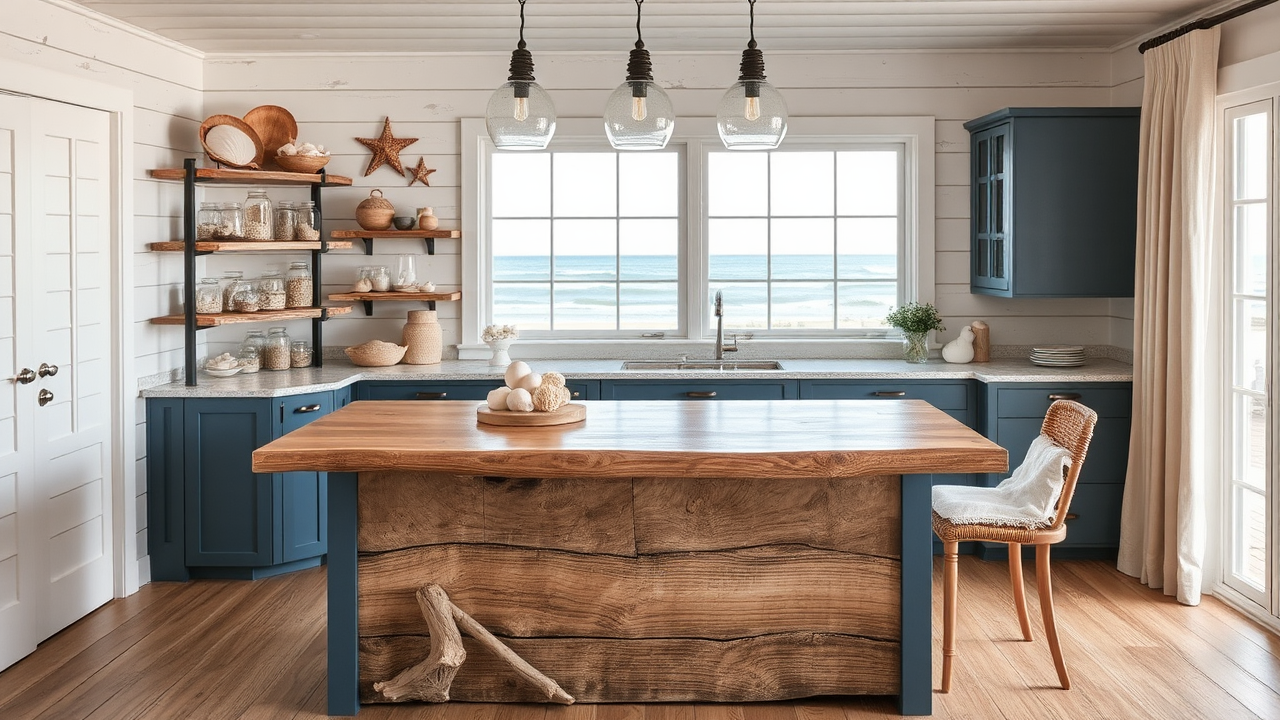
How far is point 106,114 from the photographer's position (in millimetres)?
4414

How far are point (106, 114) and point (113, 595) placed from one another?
2.03m

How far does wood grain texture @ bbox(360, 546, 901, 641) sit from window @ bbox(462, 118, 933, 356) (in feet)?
7.95

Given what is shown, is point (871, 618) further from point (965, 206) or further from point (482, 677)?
point (965, 206)

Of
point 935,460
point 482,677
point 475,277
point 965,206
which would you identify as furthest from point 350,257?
point 935,460

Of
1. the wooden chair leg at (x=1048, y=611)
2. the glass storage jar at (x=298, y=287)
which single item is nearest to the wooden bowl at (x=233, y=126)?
the glass storage jar at (x=298, y=287)

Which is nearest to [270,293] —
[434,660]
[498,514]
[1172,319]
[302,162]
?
[302,162]

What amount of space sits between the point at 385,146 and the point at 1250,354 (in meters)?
4.07

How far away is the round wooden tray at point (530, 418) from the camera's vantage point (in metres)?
3.44

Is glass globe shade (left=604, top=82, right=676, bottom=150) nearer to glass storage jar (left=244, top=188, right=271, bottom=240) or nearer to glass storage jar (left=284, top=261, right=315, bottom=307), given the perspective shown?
glass storage jar (left=244, top=188, right=271, bottom=240)

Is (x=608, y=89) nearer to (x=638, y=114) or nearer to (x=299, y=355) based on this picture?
(x=299, y=355)

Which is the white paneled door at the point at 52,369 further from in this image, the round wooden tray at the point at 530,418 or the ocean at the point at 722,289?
the ocean at the point at 722,289

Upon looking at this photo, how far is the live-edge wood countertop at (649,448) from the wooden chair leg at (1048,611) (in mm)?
569

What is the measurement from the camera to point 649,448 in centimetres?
306

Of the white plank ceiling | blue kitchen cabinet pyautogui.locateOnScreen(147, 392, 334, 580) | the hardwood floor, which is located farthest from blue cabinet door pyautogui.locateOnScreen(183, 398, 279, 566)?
the white plank ceiling
